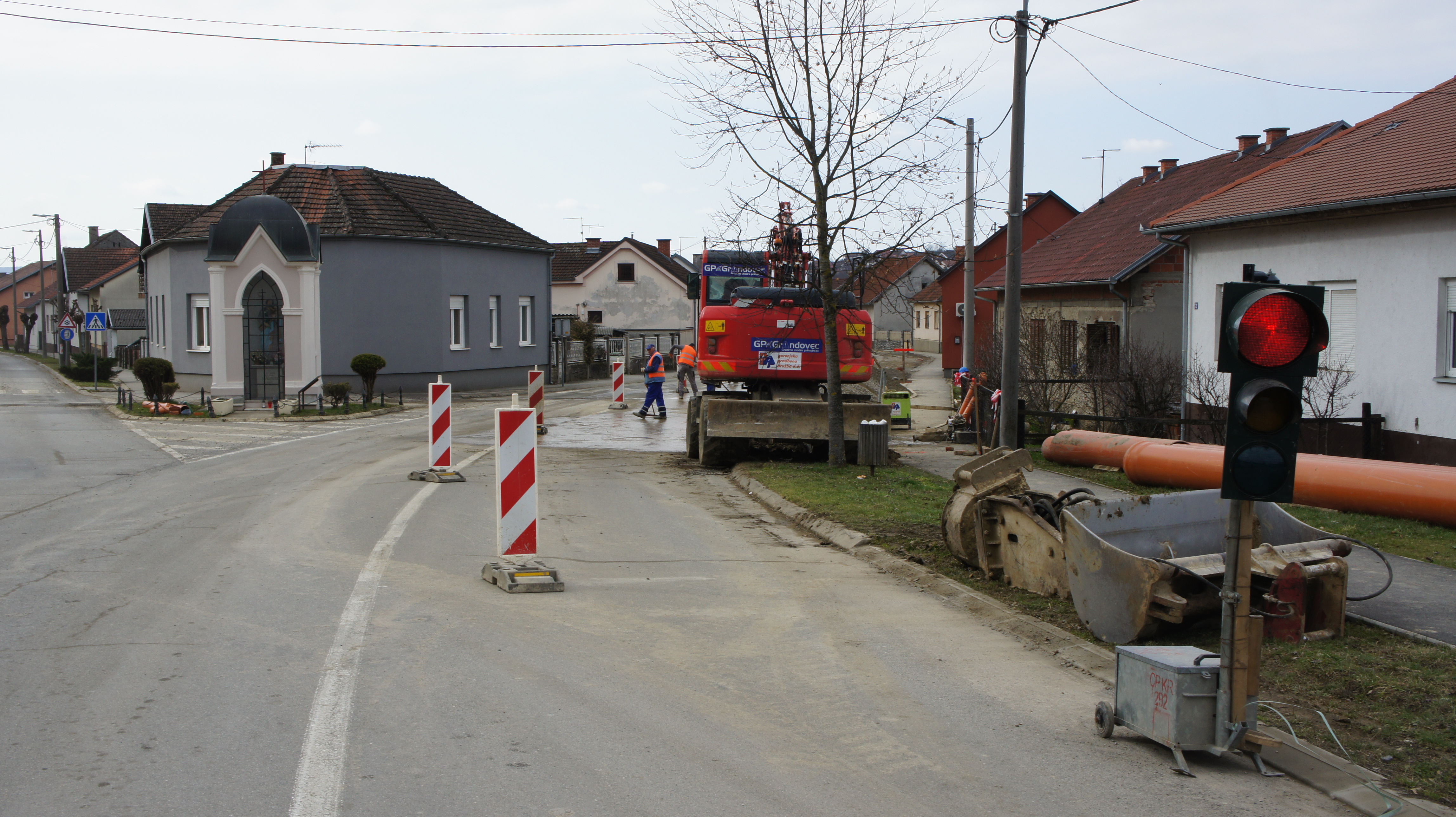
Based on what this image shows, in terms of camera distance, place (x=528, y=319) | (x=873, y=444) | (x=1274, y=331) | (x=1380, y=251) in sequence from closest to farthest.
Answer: (x=1274, y=331) < (x=1380, y=251) < (x=873, y=444) < (x=528, y=319)

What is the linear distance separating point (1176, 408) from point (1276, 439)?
15610 millimetres

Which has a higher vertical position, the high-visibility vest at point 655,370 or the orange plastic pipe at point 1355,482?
the high-visibility vest at point 655,370

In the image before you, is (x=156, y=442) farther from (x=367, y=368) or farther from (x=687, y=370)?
(x=687, y=370)

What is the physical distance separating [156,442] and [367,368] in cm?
887

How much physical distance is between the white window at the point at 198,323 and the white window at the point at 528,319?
10304mm

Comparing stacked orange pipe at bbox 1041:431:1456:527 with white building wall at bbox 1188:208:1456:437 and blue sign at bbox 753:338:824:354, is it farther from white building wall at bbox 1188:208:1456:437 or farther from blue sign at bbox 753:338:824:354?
blue sign at bbox 753:338:824:354

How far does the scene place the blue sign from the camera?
16.3 metres

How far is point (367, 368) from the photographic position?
29.2m

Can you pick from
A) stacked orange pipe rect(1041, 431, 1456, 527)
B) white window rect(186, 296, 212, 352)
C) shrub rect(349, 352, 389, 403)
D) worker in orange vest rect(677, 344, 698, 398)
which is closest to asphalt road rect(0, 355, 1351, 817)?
stacked orange pipe rect(1041, 431, 1456, 527)

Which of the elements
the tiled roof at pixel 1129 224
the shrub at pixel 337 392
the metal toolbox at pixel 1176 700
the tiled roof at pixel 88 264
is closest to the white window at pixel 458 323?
the shrub at pixel 337 392

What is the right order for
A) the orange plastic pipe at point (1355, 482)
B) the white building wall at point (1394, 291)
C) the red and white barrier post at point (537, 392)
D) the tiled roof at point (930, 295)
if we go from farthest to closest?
the tiled roof at point (930, 295), the red and white barrier post at point (537, 392), the white building wall at point (1394, 291), the orange plastic pipe at point (1355, 482)

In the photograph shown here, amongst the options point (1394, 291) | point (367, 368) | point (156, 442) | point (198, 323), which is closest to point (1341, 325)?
point (1394, 291)

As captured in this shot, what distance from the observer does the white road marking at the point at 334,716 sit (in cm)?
427

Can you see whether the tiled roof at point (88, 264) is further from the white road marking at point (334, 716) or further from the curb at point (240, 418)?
the white road marking at point (334, 716)
